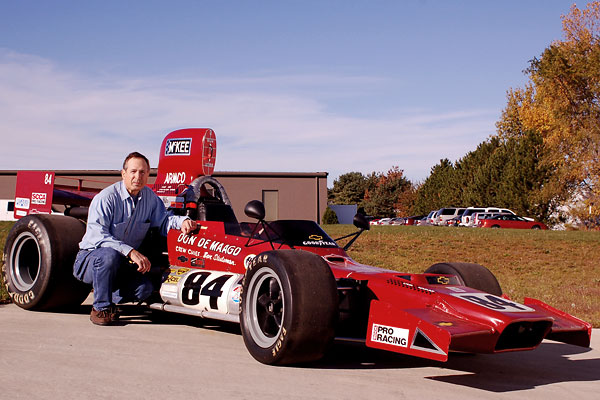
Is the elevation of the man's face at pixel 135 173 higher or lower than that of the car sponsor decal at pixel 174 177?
lower

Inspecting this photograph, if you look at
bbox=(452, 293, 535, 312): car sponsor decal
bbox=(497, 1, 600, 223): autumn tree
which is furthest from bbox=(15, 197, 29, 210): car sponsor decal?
bbox=(497, 1, 600, 223): autumn tree

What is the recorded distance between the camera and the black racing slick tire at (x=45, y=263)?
22.2ft

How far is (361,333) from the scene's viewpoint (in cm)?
513

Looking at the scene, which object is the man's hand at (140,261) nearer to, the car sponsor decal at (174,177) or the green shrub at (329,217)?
the car sponsor decal at (174,177)

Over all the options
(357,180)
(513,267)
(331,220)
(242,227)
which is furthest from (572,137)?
(357,180)

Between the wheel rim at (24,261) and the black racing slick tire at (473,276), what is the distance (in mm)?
4382

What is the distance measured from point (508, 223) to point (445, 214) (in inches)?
369

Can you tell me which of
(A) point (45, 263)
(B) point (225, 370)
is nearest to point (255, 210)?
(B) point (225, 370)

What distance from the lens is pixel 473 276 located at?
19.1 ft

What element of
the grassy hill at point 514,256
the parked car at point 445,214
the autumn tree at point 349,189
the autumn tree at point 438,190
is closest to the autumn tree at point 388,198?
the autumn tree at point 349,189

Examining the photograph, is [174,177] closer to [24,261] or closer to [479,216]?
[24,261]

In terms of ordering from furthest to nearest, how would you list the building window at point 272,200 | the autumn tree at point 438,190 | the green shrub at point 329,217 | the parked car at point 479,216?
the autumn tree at point 438,190
the building window at point 272,200
the green shrub at point 329,217
the parked car at point 479,216

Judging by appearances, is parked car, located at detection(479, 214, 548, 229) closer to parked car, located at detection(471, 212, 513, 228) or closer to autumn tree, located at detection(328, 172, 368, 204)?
parked car, located at detection(471, 212, 513, 228)

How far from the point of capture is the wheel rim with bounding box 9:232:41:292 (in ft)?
23.8
